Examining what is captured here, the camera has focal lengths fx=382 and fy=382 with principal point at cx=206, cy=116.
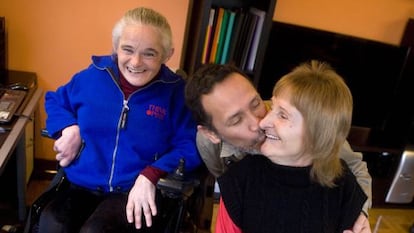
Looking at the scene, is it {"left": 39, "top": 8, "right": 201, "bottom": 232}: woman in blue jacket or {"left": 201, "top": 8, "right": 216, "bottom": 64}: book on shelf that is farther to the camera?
{"left": 201, "top": 8, "right": 216, "bottom": 64}: book on shelf

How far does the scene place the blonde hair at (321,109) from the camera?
0.96m

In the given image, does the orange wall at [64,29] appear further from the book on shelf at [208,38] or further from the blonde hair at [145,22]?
the blonde hair at [145,22]

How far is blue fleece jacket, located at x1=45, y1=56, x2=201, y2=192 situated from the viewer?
1.25m

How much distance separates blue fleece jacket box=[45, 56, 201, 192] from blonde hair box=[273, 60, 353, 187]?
391 millimetres

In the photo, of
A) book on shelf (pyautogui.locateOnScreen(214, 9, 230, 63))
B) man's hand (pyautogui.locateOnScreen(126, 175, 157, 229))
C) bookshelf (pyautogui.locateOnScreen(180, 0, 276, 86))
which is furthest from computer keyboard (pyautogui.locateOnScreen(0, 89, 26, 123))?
book on shelf (pyautogui.locateOnScreen(214, 9, 230, 63))

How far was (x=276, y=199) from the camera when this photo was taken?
1.04 meters

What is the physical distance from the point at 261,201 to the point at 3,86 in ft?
4.26

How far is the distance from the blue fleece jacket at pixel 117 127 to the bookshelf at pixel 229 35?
24.8 inches

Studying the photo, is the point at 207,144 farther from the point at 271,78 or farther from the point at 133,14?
the point at 271,78

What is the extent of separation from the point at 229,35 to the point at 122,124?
88 centimetres

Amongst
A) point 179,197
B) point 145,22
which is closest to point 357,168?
point 179,197

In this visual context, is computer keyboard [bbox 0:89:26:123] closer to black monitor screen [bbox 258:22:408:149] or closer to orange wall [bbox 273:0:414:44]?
black monitor screen [bbox 258:22:408:149]

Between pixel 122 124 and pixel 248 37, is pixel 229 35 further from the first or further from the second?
pixel 122 124

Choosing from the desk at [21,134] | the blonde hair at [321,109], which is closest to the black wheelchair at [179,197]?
the desk at [21,134]
